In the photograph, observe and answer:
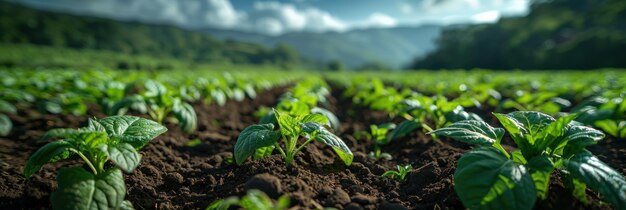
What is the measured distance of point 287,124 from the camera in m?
2.03

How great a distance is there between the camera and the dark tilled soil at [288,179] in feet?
5.89

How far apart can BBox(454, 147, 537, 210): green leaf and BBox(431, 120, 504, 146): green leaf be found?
0.16 metres

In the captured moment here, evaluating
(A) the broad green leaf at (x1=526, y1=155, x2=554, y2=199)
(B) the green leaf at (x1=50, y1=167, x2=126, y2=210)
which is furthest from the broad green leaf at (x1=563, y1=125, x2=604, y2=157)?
(B) the green leaf at (x1=50, y1=167, x2=126, y2=210)

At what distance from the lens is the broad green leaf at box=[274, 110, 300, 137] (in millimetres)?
2012

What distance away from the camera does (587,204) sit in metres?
1.63

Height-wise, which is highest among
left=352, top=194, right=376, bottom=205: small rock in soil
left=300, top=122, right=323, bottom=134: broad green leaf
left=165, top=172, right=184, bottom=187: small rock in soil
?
Result: left=300, top=122, right=323, bottom=134: broad green leaf

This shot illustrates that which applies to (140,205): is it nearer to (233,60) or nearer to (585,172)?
(585,172)

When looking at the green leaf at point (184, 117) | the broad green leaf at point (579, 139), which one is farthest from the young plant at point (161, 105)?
the broad green leaf at point (579, 139)

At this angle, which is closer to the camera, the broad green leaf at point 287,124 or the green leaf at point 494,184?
the green leaf at point 494,184

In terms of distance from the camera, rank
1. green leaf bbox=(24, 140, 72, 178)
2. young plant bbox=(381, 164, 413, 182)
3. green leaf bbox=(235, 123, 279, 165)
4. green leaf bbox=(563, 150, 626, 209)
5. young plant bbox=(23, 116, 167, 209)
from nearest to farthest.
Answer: green leaf bbox=(563, 150, 626, 209) → young plant bbox=(23, 116, 167, 209) → green leaf bbox=(24, 140, 72, 178) → green leaf bbox=(235, 123, 279, 165) → young plant bbox=(381, 164, 413, 182)

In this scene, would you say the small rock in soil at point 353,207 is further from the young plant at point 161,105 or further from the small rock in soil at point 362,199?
the young plant at point 161,105

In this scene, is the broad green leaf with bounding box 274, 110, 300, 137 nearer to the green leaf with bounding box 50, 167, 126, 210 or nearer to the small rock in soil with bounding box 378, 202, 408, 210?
the small rock in soil with bounding box 378, 202, 408, 210

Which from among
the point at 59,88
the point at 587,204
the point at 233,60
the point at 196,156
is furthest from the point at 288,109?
the point at 233,60

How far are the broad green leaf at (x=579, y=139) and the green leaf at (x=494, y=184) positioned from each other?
0.37 meters
